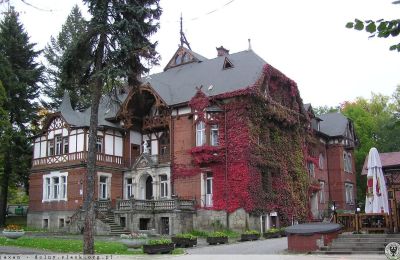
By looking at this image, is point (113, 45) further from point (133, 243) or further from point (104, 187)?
point (104, 187)

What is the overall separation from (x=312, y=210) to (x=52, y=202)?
22.5 m

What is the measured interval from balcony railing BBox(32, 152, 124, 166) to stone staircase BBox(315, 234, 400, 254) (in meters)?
22.5

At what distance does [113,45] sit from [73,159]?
1911 centimetres

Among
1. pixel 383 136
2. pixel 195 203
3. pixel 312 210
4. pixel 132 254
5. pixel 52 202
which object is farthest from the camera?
pixel 383 136

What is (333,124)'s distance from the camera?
49.8 meters

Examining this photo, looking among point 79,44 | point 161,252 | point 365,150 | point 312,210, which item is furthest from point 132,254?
point 365,150

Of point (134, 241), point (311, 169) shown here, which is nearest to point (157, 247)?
point (134, 241)

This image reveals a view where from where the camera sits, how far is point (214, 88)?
34.8 meters

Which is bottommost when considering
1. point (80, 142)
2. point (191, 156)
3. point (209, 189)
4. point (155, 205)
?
point (155, 205)

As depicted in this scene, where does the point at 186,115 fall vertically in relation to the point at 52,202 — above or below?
above

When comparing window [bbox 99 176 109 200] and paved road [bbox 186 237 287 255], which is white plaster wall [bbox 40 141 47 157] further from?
paved road [bbox 186 237 287 255]

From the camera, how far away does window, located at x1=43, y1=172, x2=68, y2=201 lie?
37094 mm

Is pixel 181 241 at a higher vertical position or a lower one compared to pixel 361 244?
lower

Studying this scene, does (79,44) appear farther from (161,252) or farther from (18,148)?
(18,148)
